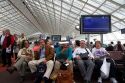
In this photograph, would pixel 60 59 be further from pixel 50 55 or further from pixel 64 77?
pixel 64 77

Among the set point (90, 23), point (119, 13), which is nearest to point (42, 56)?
point (90, 23)

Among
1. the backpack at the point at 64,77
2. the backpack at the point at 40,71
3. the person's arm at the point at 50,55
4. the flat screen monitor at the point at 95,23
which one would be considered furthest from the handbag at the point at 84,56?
the flat screen monitor at the point at 95,23

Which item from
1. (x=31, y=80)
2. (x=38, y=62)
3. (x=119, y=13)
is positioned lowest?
(x=31, y=80)

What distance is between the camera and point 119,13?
27.8 meters

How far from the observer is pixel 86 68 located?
8.36 meters

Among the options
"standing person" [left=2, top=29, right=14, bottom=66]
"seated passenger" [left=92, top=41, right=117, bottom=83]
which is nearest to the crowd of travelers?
"seated passenger" [left=92, top=41, right=117, bottom=83]

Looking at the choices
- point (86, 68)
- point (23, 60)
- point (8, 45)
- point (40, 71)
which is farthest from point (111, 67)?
point (8, 45)

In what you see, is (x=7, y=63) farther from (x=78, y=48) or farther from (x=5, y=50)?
(x=78, y=48)

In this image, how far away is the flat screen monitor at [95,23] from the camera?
1121 centimetres

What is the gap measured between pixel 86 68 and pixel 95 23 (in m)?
3.52

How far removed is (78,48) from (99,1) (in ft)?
57.4

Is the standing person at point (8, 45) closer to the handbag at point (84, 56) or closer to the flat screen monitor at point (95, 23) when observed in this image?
the flat screen monitor at point (95, 23)

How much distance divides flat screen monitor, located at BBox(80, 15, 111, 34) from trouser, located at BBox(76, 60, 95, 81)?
3.26m

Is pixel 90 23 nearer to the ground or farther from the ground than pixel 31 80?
farther from the ground
